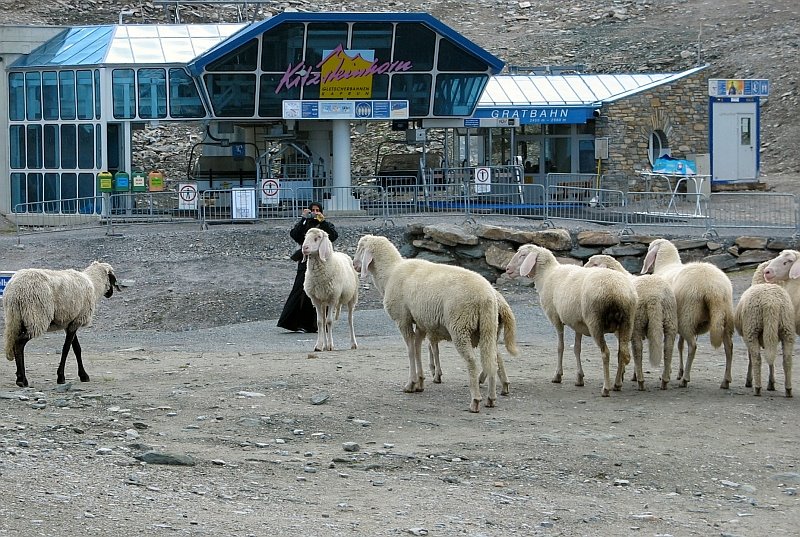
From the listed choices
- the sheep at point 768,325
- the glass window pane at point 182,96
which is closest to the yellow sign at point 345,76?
the glass window pane at point 182,96

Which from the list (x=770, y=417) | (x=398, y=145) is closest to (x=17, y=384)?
(x=770, y=417)

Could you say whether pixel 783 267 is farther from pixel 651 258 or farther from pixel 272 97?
pixel 272 97

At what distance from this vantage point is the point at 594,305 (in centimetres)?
1400

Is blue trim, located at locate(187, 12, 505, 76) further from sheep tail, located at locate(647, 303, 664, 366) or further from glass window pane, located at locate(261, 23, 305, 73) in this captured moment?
sheep tail, located at locate(647, 303, 664, 366)

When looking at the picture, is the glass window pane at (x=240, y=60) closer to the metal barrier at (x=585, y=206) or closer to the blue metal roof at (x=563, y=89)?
the blue metal roof at (x=563, y=89)

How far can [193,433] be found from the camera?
465 inches

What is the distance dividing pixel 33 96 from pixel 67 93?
4.36 ft

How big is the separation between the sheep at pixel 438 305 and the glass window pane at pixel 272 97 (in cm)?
1924

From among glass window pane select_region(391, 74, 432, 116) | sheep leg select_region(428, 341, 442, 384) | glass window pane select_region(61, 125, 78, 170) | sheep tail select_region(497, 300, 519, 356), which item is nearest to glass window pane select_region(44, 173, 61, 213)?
glass window pane select_region(61, 125, 78, 170)

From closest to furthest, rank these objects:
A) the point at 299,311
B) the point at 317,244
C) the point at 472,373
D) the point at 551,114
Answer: the point at 472,373
the point at 317,244
the point at 299,311
the point at 551,114

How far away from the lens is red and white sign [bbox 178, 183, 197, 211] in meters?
31.3

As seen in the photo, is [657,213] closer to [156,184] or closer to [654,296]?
[156,184]

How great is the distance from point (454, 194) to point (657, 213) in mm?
6274

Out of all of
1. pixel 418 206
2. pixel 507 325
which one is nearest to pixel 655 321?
pixel 507 325
